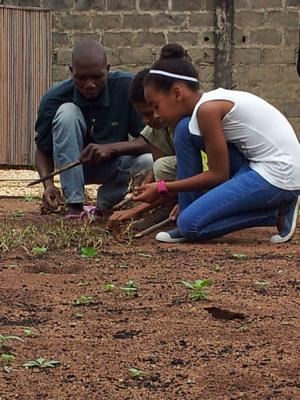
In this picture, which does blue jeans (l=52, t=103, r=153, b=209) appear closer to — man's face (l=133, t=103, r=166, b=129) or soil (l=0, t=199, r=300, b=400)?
man's face (l=133, t=103, r=166, b=129)

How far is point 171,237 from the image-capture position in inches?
209

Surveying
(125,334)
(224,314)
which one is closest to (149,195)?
(224,314)

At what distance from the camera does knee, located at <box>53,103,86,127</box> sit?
595 centimetres

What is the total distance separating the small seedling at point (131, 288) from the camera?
12.8ft

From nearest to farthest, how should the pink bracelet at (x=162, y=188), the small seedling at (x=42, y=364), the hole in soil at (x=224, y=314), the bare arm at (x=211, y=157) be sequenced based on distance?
the small seedling at (x=42, y=364)
the hole in soil at (x=224, y=314)
the bare arm at (x=211, y=157)
the pink bracelet at (x=162, y=188)

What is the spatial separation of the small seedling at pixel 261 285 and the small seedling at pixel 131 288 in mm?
495

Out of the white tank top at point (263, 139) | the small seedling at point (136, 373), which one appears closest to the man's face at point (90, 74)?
the white tank top at point (263, 139)

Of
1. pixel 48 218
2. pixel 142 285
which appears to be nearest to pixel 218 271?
pixel 142 285

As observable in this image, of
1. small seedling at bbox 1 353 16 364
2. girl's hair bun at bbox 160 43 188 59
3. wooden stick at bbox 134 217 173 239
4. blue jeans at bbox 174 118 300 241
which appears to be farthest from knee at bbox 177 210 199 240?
small seedling at bbox 1 353 16 364

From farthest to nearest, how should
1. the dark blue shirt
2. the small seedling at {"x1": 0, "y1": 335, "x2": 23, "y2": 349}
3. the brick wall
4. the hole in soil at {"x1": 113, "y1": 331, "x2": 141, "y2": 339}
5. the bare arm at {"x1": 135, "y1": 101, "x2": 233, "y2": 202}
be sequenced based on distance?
the brick wall → the dark blue shirt → the bare arm at {"x1": 135, "y1": 101, "x2": 233, "y2": 202} → the hole in soil at {"x1": 113, "y1": 331, "x2": 141, "y2": 339} → the small seedling at {"x1": 0, "y1": 335, "x2": 23, "y2": 349}

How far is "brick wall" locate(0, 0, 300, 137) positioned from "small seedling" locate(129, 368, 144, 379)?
813 centimetres

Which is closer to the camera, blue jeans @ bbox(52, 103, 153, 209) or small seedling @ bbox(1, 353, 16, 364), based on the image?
small seedling @ bbox(1, 353, 16, 364)

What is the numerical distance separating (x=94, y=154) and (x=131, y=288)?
1891 millimetres

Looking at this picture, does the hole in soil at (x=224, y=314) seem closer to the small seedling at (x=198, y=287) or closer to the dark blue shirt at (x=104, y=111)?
the small seedling at (x=198, y=287)
